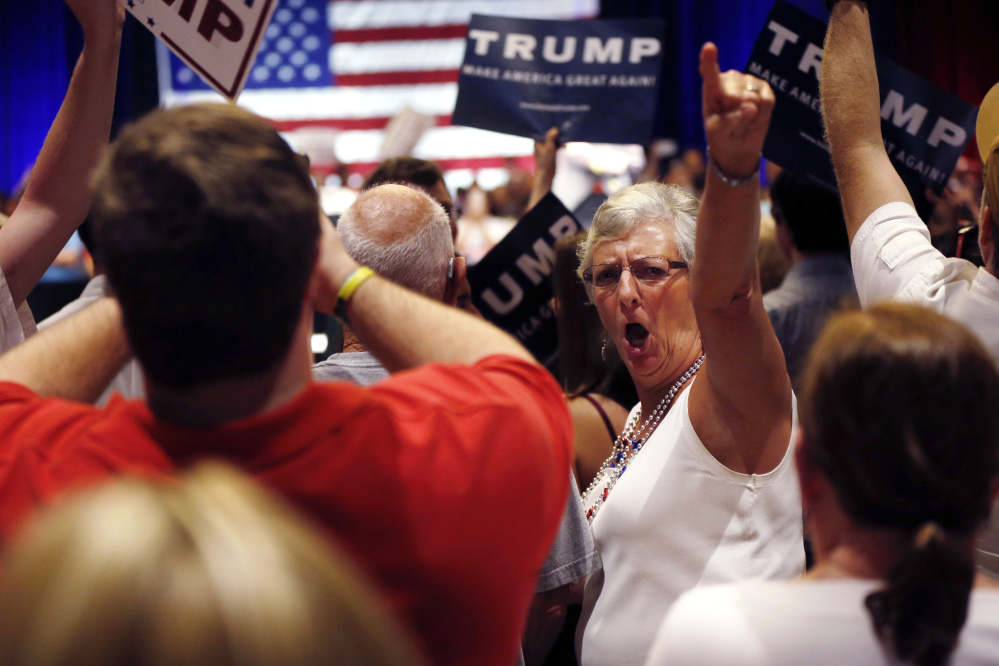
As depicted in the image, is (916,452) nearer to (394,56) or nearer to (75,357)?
(75,357)

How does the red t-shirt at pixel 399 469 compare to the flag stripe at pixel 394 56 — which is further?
the flag stripe at pixel 394 56

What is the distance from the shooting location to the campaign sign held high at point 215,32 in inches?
76.6

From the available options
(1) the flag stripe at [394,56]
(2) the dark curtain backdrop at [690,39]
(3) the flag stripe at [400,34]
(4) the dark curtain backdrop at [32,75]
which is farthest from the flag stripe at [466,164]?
(4) the dark curtain backdrop at [32,75]

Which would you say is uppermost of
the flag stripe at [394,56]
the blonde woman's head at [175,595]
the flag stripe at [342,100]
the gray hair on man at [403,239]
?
the blonde woman's head at [175,595]

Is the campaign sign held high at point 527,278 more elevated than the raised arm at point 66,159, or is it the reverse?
the raised arm at point 66,159

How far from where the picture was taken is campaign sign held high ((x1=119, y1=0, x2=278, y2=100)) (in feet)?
6.38

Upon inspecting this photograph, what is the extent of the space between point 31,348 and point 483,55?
2.65m

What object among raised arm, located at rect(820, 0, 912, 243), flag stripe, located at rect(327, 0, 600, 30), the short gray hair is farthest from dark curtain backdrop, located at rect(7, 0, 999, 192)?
raised arm, located at rect(820, 0, 912, 243)

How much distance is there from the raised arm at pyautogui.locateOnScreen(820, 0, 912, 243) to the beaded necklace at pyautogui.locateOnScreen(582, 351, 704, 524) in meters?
0.45

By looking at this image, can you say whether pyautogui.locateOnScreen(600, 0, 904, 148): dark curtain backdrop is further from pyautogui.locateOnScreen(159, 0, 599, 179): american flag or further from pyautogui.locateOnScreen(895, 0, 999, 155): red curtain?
pyautogui.locateOnScreen(159, 0, 599, 179): american flag

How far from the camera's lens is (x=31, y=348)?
1048mm

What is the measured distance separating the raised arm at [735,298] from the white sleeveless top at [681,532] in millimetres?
38

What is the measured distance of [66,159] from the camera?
5.39 ft

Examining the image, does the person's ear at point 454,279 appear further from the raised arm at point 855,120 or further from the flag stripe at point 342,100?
the flag stripe at point 342,100
